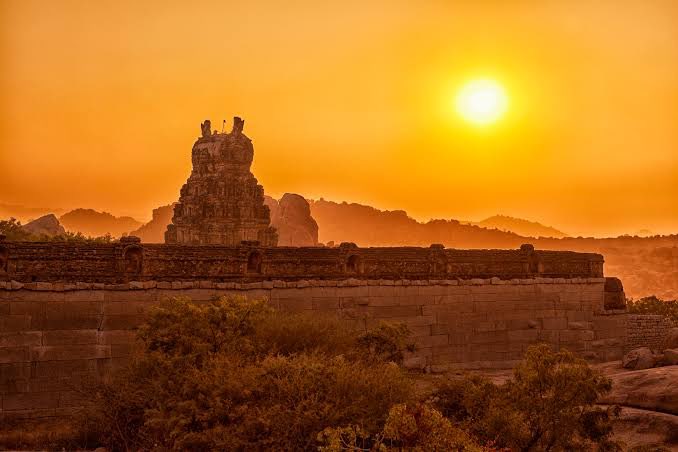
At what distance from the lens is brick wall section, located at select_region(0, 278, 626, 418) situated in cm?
1817

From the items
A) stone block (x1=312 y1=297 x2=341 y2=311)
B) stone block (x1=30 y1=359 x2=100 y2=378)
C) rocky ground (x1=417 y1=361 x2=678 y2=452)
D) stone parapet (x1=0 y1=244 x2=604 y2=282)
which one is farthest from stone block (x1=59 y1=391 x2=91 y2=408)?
rocky ground (x1=417 y1=361 x2=678 y2=452)

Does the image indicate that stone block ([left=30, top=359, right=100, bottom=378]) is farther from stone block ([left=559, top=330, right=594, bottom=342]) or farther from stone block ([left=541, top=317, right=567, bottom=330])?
stone block ([left=559, top=330, right=594, bottom=342])

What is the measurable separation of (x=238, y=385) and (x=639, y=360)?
17.1 metres

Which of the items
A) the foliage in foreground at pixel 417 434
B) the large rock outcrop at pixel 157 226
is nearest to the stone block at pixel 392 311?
the foliage in foreground at pixel 417 434

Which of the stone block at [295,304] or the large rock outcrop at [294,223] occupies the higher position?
the large rock outcrop at [294,223]

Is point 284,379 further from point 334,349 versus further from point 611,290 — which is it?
point 611,290

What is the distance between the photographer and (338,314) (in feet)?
74.3

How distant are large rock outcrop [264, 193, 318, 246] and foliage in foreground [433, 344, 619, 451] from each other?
92.0 metres

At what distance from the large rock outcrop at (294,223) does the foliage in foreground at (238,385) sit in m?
88.6

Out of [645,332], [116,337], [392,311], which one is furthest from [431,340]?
[645,332]

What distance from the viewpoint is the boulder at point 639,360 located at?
25484 mm

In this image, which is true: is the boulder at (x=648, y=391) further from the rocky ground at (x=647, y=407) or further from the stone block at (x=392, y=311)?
the stone block at (x=392, y=311)

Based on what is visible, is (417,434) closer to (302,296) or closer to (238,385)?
(238,385)

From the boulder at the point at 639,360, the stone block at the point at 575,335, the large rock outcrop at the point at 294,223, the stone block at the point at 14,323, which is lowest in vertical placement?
the boulder at the point at 639,360
